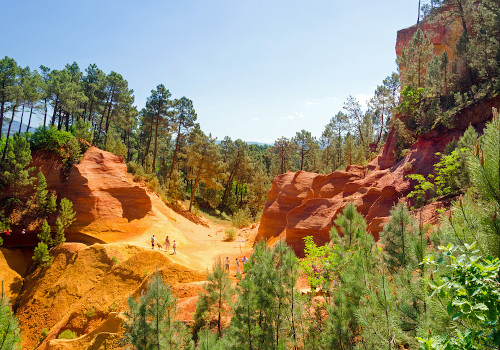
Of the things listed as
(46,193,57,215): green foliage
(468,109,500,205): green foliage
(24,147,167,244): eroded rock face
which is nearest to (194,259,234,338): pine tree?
(468,109,500,205): green foliage

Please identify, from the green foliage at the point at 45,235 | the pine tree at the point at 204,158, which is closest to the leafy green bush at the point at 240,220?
the pine tree at the point at 204,158

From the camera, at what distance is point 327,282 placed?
351 inches

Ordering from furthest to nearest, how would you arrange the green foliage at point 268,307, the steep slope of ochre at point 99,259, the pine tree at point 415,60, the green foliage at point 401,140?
the pine tree at point 415,60
the green foliage at point 401,140
the steep slope of ochre at point 99,259
the green foliage at point 268,307

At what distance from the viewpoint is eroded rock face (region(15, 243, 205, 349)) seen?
16.6 m

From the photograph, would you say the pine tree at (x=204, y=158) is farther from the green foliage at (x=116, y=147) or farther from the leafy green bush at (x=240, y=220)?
the green foliage at (x=116, y=147)

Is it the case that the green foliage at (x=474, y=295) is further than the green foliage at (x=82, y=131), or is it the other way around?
the green foliage at (x=82, y=131)

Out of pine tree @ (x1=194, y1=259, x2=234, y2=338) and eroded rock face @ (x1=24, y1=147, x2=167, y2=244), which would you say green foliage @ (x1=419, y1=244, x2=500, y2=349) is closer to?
pine tree @ (x1=194, y1=259, x2=234, y2=338)

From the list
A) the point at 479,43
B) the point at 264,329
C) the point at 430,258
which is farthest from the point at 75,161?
the point at 479,43

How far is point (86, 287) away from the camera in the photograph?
1973 cm

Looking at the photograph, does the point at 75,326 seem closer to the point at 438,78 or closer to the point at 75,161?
the point at 75,161

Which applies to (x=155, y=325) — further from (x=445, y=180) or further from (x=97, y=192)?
(x=97, y=192)

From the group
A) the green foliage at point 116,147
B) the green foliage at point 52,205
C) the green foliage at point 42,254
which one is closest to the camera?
the green foliage at point 42,254

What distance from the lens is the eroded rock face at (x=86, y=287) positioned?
16.6 meters

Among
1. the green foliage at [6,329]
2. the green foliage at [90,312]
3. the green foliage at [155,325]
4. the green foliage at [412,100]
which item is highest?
the green foliage at [412,100]
